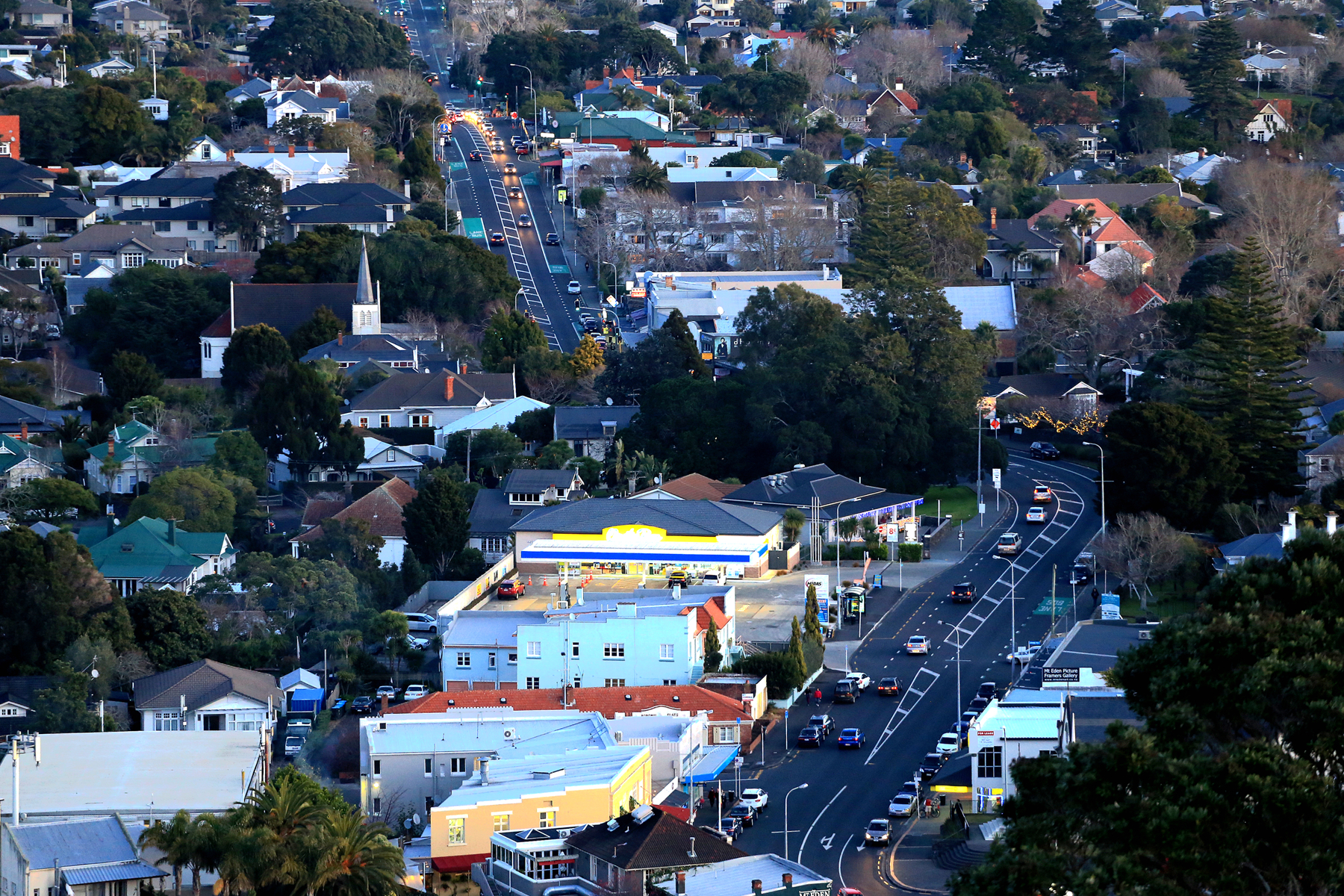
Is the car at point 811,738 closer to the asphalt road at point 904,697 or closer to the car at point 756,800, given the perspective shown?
the asphalt road at point 904,697

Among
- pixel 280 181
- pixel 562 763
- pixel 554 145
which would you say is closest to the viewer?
pixel 562 763

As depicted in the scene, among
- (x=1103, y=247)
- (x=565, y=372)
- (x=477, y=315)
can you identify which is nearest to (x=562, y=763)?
(x=565, y=372)

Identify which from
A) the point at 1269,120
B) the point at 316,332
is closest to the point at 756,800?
the point at 316,332

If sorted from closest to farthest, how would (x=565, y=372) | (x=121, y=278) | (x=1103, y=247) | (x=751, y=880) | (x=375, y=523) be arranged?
(x=751, y=880) < (x=375, y=523) < (x=565, y=372) < (x=121, y=278) < (x=1103, y=247)

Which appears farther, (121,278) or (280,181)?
(280,181)

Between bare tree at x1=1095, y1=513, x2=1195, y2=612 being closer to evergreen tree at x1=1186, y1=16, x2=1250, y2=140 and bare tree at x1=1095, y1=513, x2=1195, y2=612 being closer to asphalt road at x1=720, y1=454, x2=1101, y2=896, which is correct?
asphalt road at x1=720, y1=454, x2=1101, y2=896

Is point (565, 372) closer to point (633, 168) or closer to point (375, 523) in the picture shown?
point (375, 523)

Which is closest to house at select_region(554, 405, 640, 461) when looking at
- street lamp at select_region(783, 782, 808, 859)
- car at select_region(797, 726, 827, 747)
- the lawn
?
the lawn

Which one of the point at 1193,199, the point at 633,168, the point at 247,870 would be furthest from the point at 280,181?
the point at 247,870
